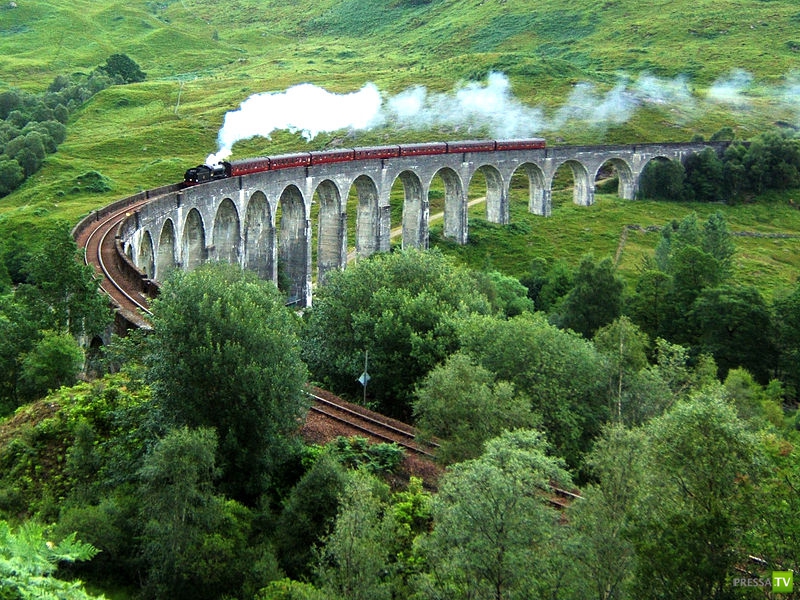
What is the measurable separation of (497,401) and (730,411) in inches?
373

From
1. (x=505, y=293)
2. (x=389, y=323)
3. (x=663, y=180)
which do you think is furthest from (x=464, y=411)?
(x=663, y=180)

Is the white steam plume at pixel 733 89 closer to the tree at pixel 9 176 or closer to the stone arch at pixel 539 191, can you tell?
the stone arch at pixel 539 191

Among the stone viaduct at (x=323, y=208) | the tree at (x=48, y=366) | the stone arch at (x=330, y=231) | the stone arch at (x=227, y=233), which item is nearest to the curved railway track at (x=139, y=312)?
the stone viaduct at (x=323, y=208)

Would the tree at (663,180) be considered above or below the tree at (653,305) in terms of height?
above

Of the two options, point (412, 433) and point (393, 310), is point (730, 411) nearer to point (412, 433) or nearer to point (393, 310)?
point (412, 433)

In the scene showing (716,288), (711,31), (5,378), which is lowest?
(716,288)

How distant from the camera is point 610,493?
20.0m

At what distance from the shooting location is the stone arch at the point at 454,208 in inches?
3428

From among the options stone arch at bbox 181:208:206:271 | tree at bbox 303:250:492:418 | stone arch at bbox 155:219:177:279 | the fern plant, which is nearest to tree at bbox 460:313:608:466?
tree at bbox 303:250:492:418

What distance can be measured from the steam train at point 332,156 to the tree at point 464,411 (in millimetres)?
35918

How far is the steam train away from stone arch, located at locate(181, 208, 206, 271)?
278cm

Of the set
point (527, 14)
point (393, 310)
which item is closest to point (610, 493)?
point (393, 310)

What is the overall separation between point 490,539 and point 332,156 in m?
57.0

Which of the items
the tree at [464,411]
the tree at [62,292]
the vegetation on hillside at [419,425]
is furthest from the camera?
the tree at [62,292]
